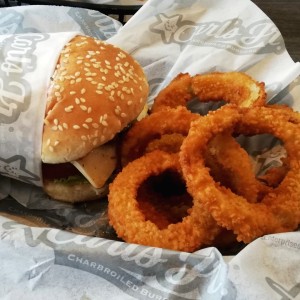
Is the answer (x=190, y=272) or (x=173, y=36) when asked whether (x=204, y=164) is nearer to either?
(x=190, y=272)

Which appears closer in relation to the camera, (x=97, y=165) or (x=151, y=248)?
(x=151, y=248)

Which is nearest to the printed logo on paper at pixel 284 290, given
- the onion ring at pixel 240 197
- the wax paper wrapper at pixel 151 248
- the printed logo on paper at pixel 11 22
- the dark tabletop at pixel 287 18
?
the wax paper wrapper at pixel 151 248

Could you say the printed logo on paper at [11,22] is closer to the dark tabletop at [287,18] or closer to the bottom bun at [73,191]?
the bottom bun at [73,191]

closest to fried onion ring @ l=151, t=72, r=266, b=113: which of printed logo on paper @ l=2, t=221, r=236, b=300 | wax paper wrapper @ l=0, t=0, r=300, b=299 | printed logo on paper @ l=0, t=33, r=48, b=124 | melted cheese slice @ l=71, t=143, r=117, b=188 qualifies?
wax paper wrapper @ l=0, t=0, r=300, b=299

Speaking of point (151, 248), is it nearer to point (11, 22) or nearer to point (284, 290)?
point (284, 290)

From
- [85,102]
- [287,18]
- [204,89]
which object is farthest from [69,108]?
[287,18]

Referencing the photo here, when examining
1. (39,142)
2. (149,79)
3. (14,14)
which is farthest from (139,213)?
(14,14)
